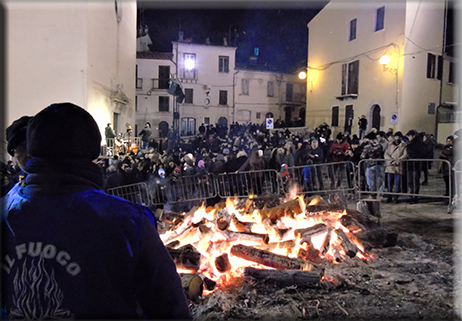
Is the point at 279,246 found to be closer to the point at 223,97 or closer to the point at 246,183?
the point at 246,183

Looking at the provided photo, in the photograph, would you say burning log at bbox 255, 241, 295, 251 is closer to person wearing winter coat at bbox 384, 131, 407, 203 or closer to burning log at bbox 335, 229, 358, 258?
burning log at bbox 335, 229, 358, 258

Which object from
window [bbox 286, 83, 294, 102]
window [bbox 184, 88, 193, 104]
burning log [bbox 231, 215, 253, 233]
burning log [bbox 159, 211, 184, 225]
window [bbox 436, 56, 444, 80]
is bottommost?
burning log [bbox 159, 211, 184, 225]

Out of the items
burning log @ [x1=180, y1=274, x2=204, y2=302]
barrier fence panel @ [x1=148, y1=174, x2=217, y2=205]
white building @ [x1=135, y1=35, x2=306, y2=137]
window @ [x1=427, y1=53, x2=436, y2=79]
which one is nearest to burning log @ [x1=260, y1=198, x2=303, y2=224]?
burning log @ [x1=180, y1=274, x2=204, y2=302]

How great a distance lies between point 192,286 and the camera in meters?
3.77

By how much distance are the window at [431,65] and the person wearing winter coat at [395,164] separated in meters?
11.1

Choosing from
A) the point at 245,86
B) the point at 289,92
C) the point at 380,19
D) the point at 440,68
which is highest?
the point at 380,19

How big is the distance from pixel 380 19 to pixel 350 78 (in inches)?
172

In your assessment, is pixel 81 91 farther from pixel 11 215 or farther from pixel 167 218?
pixel 11 215

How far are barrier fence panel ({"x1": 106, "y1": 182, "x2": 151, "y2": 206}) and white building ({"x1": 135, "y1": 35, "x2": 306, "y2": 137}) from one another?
29952mm

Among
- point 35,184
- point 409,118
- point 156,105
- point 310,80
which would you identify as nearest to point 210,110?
point 156,105

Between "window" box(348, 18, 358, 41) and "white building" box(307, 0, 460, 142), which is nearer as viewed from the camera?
"white building" box(307, 0, 460, 142)

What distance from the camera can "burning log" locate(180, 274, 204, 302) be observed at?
12.2ft

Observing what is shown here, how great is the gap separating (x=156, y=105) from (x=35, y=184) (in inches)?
1539

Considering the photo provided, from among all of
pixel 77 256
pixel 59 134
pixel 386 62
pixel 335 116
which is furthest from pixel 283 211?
pixel 335 116
